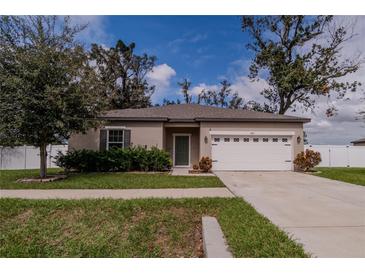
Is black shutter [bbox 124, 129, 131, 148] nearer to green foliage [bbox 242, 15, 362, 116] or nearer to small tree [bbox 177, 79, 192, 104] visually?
green foliage [bbox 242, 15, 362, 116]

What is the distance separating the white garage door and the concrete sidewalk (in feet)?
21.1

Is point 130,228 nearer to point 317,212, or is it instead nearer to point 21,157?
point 317,212

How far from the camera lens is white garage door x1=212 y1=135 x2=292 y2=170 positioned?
49.9 ft

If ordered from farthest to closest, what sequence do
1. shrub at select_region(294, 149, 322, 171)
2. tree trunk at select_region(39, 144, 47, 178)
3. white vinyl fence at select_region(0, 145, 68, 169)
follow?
white vinyl fence at select_region(0, 145, 68, 169)
shrub at select_region(294, 149, 322, 171)
tree trunk at select_region(39, 144, 47, 178)

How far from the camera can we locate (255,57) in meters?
24.9

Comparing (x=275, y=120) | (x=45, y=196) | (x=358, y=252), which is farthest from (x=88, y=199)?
(x=275, y=120)

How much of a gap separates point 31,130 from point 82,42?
13.1 feet

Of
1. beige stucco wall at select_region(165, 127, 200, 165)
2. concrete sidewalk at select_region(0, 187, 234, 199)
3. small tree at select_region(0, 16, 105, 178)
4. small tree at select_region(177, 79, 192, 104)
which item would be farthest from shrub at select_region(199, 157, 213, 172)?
small tree at select_region(177, 79, 192, 104)

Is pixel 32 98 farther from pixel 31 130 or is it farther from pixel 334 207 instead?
pixel 334 207

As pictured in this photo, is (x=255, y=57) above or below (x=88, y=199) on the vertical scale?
above

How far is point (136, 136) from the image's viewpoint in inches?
600

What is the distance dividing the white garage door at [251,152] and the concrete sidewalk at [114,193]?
6434 millimetres

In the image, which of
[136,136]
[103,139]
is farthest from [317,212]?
[103,139]

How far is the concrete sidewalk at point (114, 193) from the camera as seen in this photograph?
299 inches
